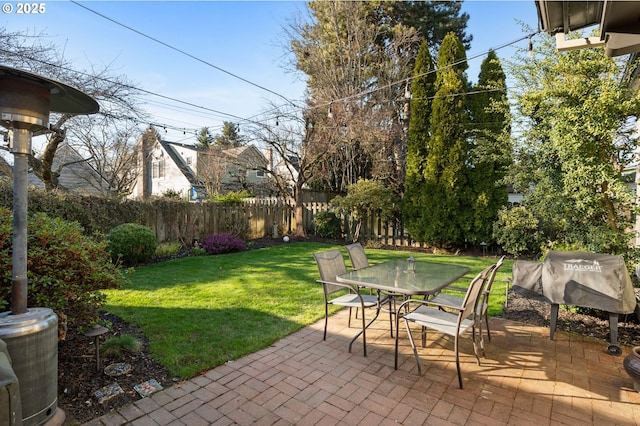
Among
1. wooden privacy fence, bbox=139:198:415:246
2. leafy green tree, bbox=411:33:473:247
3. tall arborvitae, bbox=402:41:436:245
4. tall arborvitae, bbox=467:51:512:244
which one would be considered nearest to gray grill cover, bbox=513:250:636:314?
tall arborvitae, bbox=467:51:512:244

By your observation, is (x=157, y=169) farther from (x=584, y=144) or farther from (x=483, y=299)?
(x=584, y=144)

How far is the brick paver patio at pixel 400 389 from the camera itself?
2158mm

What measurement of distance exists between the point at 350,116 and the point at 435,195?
4241 mm

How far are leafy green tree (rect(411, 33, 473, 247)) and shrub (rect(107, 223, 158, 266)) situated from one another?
7.53 metres

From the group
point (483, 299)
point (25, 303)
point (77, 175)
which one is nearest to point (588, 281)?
point (483, 299)

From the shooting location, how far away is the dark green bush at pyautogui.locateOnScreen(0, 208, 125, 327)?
91.1 inches

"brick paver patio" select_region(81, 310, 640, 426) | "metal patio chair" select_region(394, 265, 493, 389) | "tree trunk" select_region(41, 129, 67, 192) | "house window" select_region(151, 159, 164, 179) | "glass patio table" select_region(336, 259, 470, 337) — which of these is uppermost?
"house window" select_region(151, 159, 164, 179)

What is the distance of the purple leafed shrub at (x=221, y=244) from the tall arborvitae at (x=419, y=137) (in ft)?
17.6

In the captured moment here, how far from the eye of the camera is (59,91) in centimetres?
218

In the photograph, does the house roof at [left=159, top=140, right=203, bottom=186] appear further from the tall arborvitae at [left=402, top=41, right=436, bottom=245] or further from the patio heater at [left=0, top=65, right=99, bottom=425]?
the patio heater at [left=0, top=65, right=99, bottom=425]

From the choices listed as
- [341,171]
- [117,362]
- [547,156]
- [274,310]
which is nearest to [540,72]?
[547,156]

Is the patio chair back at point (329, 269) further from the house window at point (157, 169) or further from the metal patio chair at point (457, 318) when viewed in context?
the house window at point (157, 169)

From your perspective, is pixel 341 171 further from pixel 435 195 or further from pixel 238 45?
pixel 238 45

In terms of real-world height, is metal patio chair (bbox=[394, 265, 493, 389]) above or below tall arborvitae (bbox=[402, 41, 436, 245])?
below
